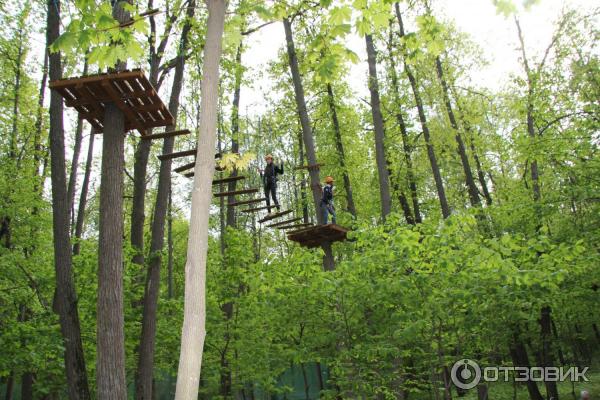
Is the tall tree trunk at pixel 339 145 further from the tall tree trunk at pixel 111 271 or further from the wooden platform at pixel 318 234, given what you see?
the tall tree trunk at pixel 111 271

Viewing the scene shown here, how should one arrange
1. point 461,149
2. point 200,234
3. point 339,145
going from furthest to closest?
1. point 339,145
2. point 461,149
3. point 200,234

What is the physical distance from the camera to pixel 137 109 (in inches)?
286

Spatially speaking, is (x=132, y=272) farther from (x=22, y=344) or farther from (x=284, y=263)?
(x=284, y=263)

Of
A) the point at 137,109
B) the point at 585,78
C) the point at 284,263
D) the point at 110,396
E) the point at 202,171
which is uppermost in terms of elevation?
the point at 585,78

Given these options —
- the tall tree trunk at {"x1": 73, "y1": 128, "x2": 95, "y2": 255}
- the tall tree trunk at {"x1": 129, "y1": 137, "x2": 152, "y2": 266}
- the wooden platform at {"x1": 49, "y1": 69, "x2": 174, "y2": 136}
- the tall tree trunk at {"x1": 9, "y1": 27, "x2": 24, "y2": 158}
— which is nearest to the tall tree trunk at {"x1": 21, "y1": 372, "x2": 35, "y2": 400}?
the tall tree trunk at {"x1": 73, "y1": 128, "x2": 95, "y2": 255}

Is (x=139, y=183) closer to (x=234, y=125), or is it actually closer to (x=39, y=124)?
(x=234, y=125)

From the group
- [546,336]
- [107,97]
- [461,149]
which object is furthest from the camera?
[461,149]

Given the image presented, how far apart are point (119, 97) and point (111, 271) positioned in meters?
2.44

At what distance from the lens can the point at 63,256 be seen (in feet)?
30.1

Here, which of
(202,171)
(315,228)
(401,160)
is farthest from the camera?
(401,160)

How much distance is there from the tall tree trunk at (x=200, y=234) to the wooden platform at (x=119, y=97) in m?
2.95

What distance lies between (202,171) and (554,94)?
13.6m

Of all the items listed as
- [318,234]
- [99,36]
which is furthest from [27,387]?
[99,36]

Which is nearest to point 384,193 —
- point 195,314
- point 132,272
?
point 132,272
